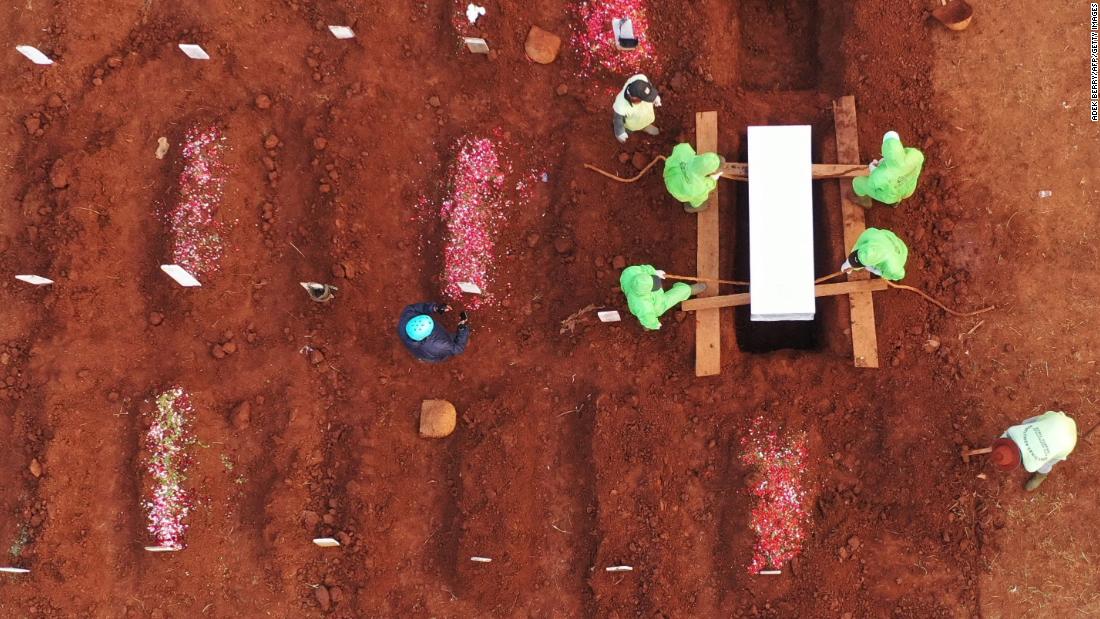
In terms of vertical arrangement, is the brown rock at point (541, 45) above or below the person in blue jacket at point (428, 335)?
above

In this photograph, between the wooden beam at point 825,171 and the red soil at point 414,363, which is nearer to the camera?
the wooden beam at point 825,171

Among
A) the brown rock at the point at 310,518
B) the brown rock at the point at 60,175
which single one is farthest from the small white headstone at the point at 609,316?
the brown rock at the point at 60,175

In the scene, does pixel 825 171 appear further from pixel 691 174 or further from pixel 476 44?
pixel 476 44

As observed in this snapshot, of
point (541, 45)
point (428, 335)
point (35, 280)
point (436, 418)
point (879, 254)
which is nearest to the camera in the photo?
point (879, 254)

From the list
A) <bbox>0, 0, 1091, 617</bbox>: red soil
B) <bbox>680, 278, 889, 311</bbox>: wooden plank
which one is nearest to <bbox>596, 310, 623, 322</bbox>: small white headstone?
<bbox>0, 0, 1091, 617</bbox>: red soil

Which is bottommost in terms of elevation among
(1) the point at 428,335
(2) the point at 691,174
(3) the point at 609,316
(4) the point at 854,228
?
(1) the point at 428,335

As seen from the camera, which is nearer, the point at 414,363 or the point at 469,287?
the point at 469,287

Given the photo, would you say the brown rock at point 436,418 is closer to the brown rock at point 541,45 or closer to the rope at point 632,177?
the rope at point 632,177

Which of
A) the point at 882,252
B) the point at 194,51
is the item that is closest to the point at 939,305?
the point at 882,252
